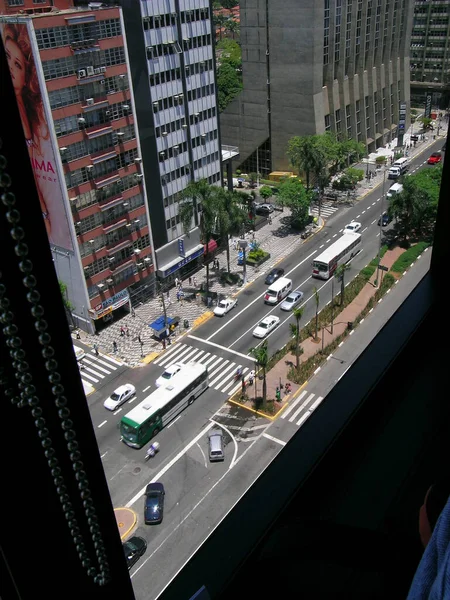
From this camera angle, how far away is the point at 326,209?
44.9 ft

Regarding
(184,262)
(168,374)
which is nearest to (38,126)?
(168,374)

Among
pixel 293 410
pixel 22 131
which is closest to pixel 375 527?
pixel 22 131

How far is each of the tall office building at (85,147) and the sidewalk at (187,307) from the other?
12.1 inches

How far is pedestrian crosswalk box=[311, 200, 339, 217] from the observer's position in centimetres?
1346

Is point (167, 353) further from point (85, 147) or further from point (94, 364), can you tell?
point (85, 147)

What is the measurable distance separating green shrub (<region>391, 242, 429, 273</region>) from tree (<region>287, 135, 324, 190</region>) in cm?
331

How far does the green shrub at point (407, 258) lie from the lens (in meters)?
9.78

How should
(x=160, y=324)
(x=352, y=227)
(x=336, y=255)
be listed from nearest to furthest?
(x=160, y=324)
(x=336, y=255)
(x=352, y=227)

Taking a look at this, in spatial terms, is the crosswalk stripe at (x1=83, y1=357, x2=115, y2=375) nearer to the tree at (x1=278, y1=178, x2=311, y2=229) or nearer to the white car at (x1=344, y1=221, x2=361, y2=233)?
the tree at (x1=278, y1=178, x2=311, y2=229)

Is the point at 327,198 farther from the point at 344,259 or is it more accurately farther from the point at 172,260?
the point at 172,260

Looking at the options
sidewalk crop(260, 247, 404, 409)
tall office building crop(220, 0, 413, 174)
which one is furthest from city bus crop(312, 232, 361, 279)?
tall office building crop(220, 0, 413, 174)

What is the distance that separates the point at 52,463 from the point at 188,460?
6128mm

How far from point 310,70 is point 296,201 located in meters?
3.89

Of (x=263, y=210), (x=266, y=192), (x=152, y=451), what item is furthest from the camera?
(x=266, y=192)
